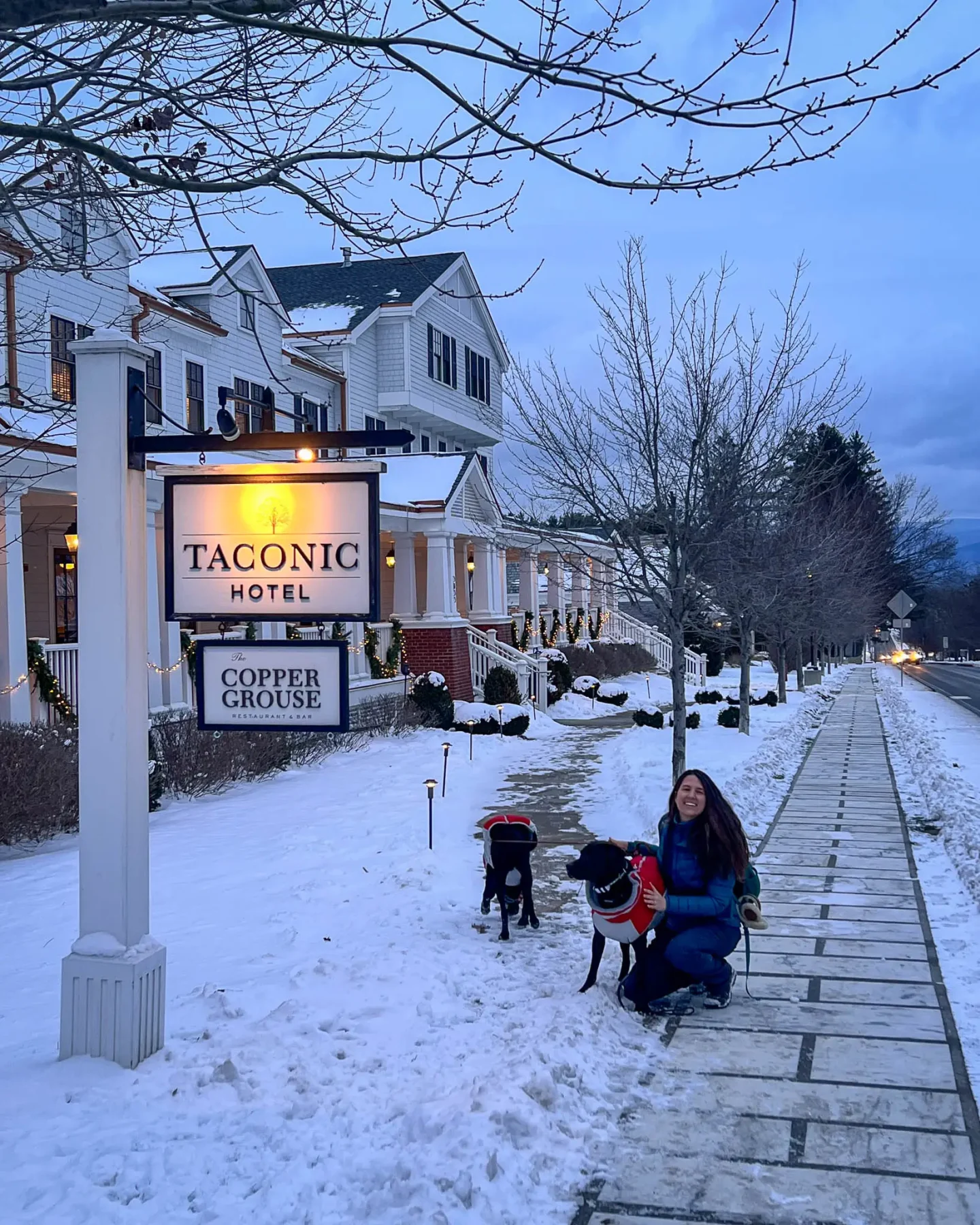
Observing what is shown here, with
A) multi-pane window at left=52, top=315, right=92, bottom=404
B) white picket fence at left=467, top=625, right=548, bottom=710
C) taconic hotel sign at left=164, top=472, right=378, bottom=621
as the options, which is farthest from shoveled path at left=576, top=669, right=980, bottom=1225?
white picket fence at left=467, top=625, right=548, bottom=710

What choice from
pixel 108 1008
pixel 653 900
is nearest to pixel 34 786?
pixel 108 1008

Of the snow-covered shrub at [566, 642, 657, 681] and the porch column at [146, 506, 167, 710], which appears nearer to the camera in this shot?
the porch column at [146, 506, 167, 710]

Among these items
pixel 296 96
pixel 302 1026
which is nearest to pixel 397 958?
pixel 302 1026

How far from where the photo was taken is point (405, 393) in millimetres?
25578

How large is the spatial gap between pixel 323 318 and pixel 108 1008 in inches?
886

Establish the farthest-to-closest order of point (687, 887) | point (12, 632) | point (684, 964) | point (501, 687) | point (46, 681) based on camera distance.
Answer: point (501, 687), point (46, 681), point (12, 632), point (687, 887), point (684, 964)

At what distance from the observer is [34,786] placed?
9.66m

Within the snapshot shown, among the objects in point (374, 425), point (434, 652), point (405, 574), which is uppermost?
point (374, 425)

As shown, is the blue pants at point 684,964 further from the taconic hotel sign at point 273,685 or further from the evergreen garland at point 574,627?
the evergreen garland at point 574,627

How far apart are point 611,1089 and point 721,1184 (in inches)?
35.0

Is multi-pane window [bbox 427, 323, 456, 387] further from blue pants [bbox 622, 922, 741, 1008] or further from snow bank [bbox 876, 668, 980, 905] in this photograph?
blue pants [bbox 622, 922, 741, 1008]

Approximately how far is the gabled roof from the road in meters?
17.1

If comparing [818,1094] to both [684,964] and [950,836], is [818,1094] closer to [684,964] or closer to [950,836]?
[684,964]

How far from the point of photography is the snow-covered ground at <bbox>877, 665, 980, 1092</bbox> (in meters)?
6.30
